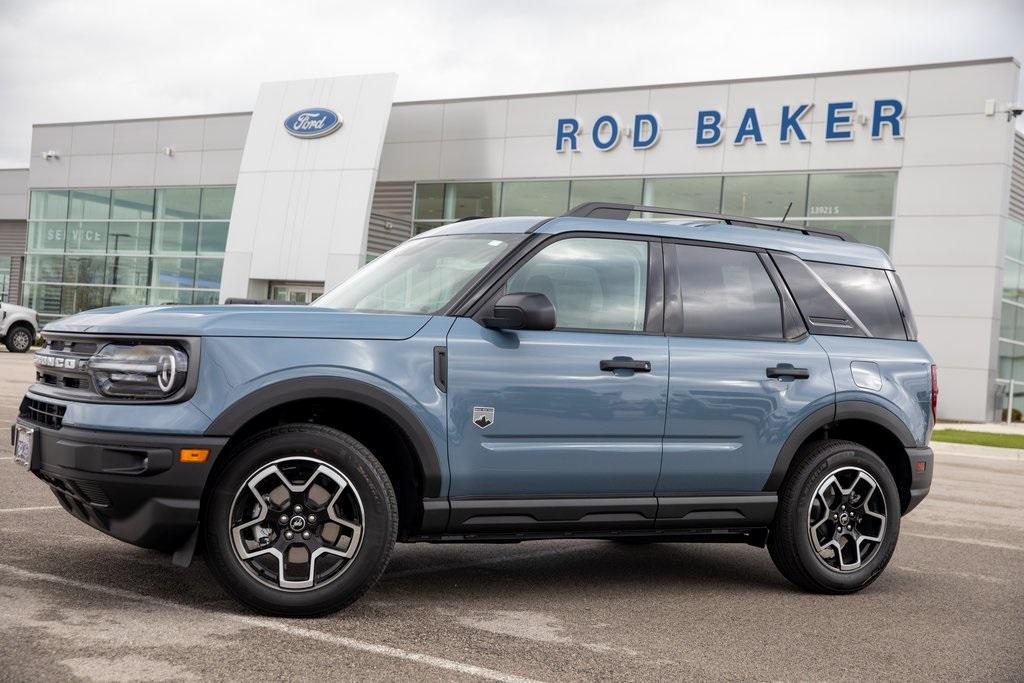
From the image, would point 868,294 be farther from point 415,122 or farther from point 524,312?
point 415,122

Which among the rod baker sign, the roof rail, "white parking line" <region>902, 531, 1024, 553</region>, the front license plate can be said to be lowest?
"white parking line" <region>902, 531, 1024, 553</region>

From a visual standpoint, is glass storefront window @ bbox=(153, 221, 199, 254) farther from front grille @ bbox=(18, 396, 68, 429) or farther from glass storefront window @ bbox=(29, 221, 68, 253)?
front grille @ bbox=(18, 396, 68, 429)

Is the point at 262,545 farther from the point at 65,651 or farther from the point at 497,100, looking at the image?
the point at 497,100

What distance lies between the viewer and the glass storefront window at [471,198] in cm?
3191

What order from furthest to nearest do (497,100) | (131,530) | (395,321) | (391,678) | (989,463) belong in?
(497,100) → (989,463) → (395,321) → (131,530) → (391,678)

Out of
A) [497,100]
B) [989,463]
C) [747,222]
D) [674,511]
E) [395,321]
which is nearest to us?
[395,321]

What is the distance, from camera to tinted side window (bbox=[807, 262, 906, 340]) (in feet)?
21.7

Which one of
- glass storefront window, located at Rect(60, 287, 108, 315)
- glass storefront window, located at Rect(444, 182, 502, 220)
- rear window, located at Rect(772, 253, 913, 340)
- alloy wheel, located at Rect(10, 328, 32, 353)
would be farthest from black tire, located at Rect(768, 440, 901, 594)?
glass storefront window, located at Rect(60, 287, 108, 315)

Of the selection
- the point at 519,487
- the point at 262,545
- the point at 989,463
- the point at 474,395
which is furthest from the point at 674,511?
the point at 989,463

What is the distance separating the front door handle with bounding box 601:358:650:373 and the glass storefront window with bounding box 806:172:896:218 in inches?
885

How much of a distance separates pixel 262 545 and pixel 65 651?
0.93 meters

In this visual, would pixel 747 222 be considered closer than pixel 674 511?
No

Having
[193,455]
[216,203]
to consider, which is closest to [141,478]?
[193,455]

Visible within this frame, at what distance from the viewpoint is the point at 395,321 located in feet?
17.0
